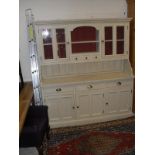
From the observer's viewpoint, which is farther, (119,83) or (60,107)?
(119,83)

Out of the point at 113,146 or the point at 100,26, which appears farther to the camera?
the point at 100,26

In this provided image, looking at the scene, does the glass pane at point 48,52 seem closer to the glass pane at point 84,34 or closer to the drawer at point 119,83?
the glass pane at point 84,34

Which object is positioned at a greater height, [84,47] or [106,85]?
[84,47]

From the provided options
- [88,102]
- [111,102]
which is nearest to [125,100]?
[111,102]

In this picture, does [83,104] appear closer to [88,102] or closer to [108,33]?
[88,102]

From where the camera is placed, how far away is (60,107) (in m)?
3.20

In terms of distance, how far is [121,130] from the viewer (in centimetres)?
307

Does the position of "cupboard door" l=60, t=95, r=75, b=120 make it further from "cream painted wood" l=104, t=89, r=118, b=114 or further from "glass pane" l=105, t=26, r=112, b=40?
"glass pane" l=105, t=26, r=112, b=40

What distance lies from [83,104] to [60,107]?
1.22ft

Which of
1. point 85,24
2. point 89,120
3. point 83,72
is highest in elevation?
point 85,24

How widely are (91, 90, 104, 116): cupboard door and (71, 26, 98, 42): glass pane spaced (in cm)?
88
